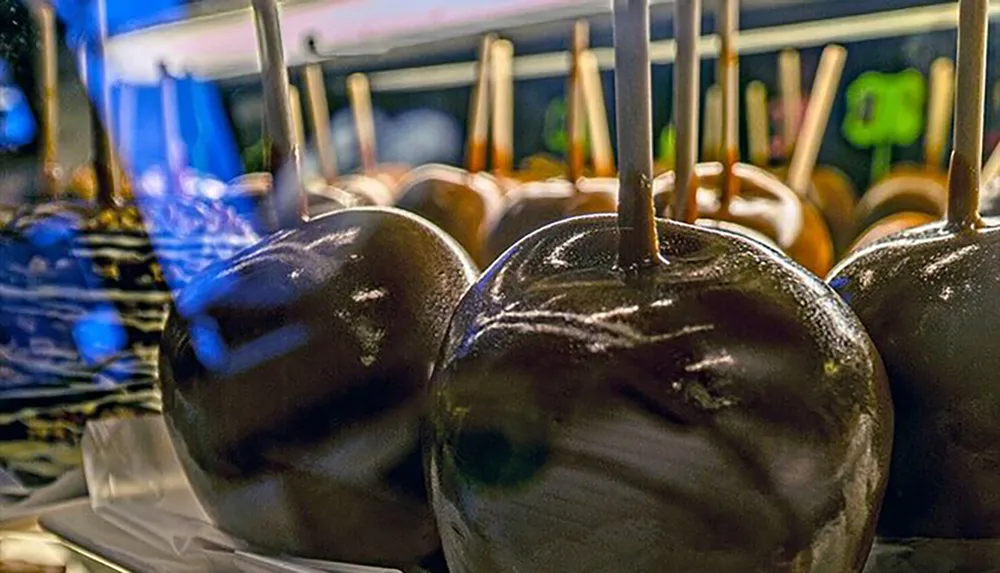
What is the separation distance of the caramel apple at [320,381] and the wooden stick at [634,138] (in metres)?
0.16

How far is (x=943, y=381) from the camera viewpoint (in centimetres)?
61

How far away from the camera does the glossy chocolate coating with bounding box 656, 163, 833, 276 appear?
1.13 metres

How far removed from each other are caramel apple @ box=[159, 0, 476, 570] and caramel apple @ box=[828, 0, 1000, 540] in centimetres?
25

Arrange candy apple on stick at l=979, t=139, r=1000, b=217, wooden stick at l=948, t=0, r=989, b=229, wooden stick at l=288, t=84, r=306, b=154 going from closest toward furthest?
wooden stick at l=948, t=0, r=989, b=229 < wooden stick at l=288, t=84, r=306, b=154 < candy apple on stick at l=979, t=139, r=1000, b=217

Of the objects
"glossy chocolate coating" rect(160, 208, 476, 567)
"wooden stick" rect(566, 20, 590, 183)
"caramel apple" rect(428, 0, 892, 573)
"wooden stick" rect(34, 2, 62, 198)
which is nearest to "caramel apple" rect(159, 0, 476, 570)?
"glossy chocolate coating" rect(160, 208, 476, 567)

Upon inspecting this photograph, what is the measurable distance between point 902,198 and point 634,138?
125 centimetres

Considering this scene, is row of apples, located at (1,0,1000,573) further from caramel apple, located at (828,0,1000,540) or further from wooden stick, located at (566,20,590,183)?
wooden stick, located at (566,20,590,183)

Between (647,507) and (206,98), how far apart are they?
1.96 meters

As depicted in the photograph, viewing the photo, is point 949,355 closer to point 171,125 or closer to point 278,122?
point 278,122

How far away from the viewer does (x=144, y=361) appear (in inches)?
37.3

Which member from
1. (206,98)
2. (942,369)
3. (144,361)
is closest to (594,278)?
(942,369)

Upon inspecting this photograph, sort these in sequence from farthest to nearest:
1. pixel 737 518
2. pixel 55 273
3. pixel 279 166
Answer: pixel 55 273 → pixel 279 166 → pixel 737 518

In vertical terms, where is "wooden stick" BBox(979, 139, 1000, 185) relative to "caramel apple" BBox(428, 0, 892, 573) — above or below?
below

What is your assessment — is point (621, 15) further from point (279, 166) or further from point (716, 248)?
point (279, 166)
